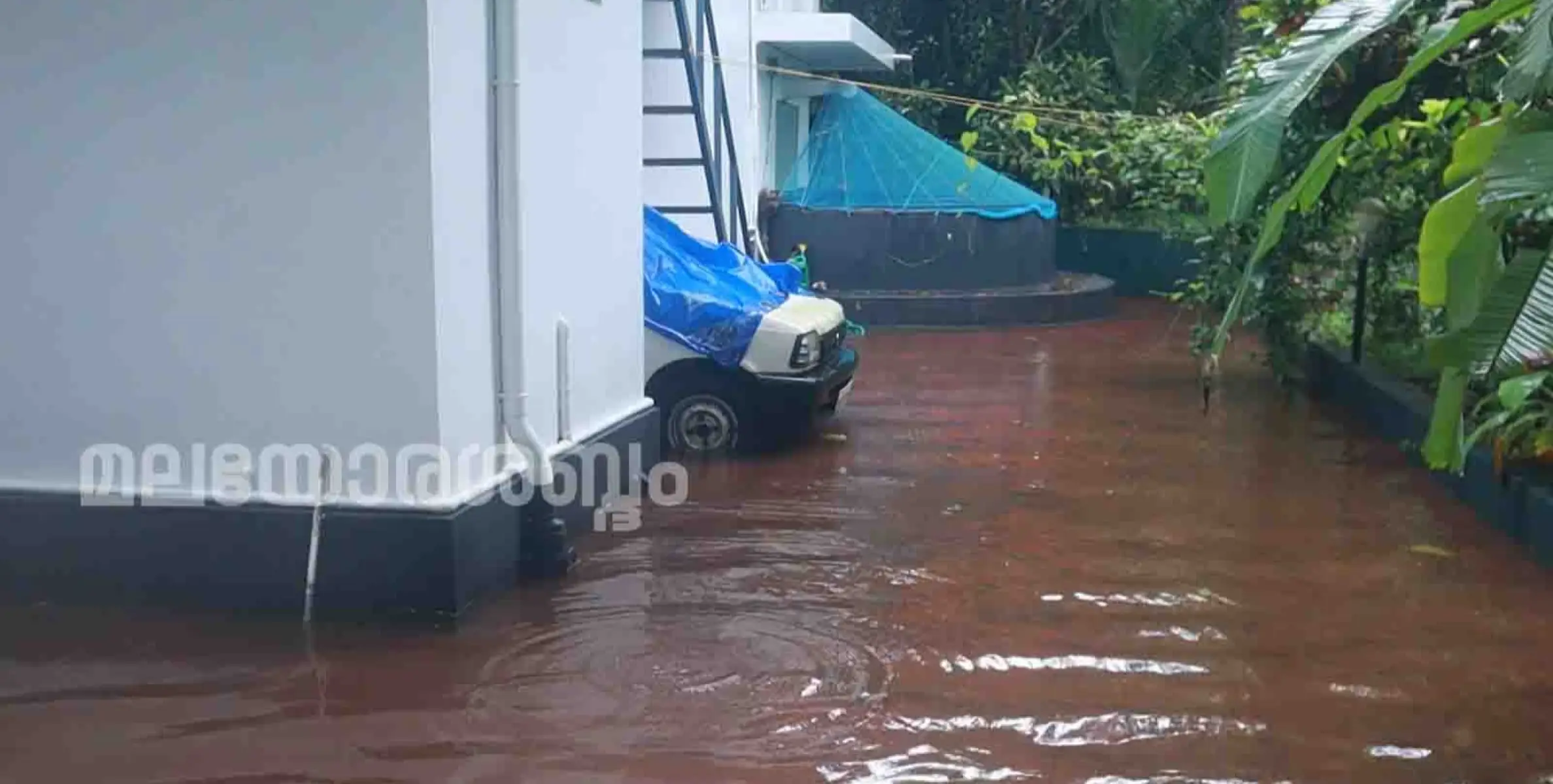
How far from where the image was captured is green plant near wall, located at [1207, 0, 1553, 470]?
12.1 ft

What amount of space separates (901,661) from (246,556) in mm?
2675

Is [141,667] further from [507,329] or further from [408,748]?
[507,329]

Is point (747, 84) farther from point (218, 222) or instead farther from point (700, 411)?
point (218, 222)

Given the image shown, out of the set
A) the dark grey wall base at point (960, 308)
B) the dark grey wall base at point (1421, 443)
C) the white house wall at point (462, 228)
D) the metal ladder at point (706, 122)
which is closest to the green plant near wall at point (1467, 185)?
the white house wall at point (462, 228)

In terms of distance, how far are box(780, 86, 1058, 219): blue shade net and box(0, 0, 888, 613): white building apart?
12.5 meters

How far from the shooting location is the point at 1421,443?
9953mm

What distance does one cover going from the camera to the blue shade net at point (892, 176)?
19156mm

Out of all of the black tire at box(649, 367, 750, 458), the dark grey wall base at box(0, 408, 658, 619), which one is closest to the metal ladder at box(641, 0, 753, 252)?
the black tire at box(649, 367, 750, 458)

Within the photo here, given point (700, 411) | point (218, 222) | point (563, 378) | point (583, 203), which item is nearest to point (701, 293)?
point (700, 411)

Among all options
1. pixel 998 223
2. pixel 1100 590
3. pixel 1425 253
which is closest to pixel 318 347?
pixel 1100 590

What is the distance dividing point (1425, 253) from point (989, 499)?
4604mm

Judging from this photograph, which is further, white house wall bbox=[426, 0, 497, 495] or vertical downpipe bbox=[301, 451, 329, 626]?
vertical downpipe bbox=[301, 451, 329, 626]

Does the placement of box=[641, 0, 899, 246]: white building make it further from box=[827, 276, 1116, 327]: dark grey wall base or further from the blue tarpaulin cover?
box=[827, 276, 1116, 327]: dark grey wall base

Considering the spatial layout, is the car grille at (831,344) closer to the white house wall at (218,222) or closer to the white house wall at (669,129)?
the white house wall at (669,129)
